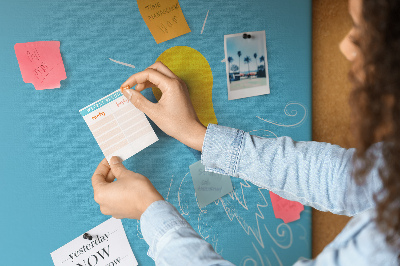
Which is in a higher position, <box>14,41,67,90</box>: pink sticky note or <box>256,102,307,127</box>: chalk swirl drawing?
<box>14,41,67,90</box>: pink sticky note

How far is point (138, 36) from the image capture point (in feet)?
2.35

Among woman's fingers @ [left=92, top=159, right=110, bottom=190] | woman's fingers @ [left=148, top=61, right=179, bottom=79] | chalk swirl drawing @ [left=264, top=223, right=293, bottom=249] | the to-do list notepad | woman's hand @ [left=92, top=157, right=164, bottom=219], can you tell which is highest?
woman's fingers @ [left=148, top=61, right=179, bottom=79]

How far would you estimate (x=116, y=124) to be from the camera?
0.69 meters

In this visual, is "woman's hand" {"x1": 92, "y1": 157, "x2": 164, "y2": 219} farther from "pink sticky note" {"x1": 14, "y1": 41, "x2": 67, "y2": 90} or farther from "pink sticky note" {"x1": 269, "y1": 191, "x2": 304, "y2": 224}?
"pink sticky note" {"x1": 269, "y1": 191, "x2": 304, "y2": 224}

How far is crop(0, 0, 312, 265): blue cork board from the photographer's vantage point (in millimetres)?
679

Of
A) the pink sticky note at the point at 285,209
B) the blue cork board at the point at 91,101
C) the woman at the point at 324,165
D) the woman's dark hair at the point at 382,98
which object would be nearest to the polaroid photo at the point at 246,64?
the blue cork board at the point at 91,101

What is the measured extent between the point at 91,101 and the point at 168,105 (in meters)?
0.16

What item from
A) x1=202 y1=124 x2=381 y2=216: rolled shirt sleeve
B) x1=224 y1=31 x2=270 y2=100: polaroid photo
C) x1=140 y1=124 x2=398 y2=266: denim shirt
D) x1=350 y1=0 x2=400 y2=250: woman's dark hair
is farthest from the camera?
x1=224 y1=31 x2=270 y2=100: polaroid photo

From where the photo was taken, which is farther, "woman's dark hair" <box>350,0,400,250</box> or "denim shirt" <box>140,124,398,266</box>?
A: "denim shirt" <box>140,124,398,266</box>

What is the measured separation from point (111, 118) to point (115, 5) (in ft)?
0.75

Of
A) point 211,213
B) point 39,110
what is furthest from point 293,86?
point 39,110

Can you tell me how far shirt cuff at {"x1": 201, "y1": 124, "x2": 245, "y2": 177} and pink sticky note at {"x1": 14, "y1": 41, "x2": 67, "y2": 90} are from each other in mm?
315

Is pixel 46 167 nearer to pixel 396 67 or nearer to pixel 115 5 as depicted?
pixel 115 5

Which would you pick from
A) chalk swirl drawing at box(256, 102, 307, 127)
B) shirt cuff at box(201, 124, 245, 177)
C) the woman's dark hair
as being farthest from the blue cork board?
the woman's dark hair
